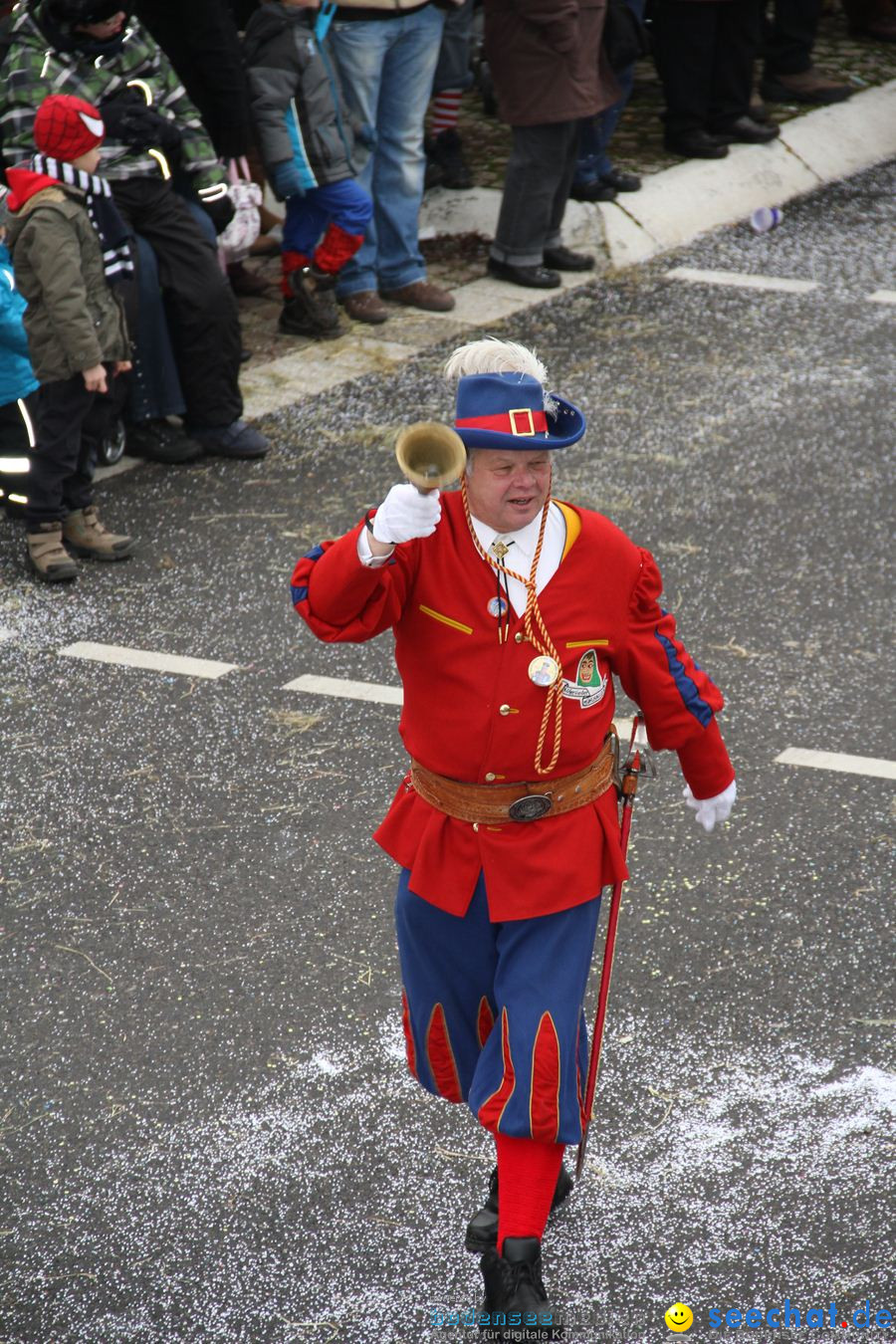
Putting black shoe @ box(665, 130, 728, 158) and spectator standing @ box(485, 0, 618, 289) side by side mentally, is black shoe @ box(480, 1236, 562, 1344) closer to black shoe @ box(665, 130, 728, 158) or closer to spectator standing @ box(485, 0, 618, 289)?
spectator standing @ box(485, 0, 618, 289)

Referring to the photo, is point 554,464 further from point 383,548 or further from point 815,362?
point 383,548

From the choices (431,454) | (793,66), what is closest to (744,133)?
(793,66)

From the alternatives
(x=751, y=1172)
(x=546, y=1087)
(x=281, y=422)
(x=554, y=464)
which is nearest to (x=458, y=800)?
(x=546, y=1087)

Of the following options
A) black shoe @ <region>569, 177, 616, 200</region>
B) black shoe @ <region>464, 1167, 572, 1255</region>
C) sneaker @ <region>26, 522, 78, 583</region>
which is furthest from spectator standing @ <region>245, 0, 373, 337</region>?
black shoe @ <region>464, 1167, 572, 1255</region>

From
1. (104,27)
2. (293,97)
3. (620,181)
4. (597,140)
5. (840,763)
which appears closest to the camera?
(840,763)

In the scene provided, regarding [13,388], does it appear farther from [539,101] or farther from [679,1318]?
[679,1318]

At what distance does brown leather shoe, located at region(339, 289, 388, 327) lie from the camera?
8.96m

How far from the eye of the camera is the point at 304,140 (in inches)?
321

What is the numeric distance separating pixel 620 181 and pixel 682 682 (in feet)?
25.6

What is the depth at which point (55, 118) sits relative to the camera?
6035mm

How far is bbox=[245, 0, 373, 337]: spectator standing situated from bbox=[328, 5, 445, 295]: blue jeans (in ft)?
0.71

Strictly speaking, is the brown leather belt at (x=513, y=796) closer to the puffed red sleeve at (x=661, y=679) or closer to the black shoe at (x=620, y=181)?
the puffed red sleeve at (x=661, y=679)

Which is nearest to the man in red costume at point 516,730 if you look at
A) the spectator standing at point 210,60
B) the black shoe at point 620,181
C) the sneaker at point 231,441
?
the sneaker at point 231,441

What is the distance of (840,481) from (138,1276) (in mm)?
4892
